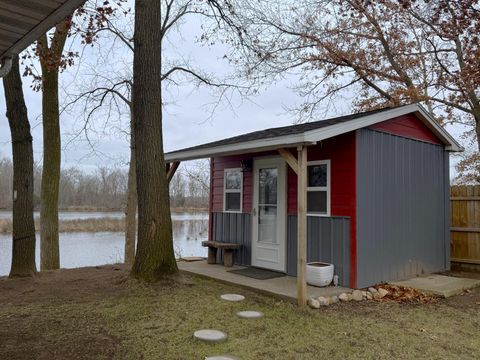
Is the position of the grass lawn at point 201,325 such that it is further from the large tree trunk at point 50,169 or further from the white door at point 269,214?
the large tree trunk at point 50,169

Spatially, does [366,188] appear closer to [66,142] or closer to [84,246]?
[66,142]

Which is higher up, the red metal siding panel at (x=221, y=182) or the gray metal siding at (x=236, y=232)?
the red metal siding panel at (x=221, y=182)

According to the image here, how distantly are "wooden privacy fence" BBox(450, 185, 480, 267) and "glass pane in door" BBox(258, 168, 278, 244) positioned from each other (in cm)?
389

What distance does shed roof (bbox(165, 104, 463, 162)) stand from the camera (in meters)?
4.89

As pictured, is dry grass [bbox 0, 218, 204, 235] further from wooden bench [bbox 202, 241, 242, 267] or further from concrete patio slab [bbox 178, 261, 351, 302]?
concrete patio slab [bbox 178, 261, 351, 302]

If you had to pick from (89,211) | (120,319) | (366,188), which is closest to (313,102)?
(366,188)

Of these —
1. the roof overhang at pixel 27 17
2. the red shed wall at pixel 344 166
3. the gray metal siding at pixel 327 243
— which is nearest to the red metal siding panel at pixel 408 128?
the red shed wall at pixel 344 166

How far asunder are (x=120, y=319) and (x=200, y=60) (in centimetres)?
817

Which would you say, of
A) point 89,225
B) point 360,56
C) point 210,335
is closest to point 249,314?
point 210,335

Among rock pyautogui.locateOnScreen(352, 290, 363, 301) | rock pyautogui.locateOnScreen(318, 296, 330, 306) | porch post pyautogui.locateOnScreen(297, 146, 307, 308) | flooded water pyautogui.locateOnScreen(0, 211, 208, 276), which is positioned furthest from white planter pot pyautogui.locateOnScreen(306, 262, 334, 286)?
flooded water pyautogui.locateOnScreen(0, 211, 208, 276)

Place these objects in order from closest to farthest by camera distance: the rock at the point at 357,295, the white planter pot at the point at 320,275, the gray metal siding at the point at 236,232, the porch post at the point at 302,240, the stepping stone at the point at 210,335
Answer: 1. the stepping stone at the point at 210,335
2. the porch post at the point at 302,240
3. the rock at the point at 357,295
4. the white planter pot at the point at 320,275
5. the gray metal siding at the point at 236,232

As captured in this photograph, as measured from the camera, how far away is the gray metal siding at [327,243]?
549 cm

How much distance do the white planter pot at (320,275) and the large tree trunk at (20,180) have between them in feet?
14.0

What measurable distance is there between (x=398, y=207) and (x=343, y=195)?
1.22 meters
